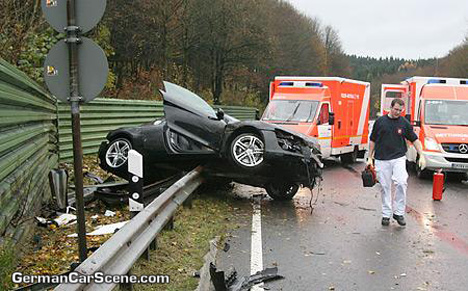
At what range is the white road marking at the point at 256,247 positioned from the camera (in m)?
5.30

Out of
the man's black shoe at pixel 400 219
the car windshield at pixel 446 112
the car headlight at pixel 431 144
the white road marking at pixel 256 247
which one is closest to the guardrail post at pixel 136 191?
the white road marking at pixel 256 247

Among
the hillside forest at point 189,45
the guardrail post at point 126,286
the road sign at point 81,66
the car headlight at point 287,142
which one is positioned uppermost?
the hillside forest at point 189,45

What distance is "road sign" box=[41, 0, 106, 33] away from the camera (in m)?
4.64

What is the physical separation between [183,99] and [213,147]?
1.03 meters

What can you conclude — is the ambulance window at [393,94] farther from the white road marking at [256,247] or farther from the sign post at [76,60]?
the sign post at [76,60]

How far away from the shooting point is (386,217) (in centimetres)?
770

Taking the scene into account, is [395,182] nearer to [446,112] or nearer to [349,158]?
[446,112]

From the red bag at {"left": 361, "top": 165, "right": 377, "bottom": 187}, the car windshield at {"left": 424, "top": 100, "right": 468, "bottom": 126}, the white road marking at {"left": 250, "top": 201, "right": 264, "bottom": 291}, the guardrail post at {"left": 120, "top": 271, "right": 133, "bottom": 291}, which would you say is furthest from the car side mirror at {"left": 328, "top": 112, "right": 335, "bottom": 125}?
the guardrail post at {"left": 120, "top": 271, "right": 133, "bottom": 291}

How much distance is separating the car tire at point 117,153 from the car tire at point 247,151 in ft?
6.53

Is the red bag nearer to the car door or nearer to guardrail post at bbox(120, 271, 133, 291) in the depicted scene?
the car door

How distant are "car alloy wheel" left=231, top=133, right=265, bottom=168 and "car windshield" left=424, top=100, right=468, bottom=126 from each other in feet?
23.8

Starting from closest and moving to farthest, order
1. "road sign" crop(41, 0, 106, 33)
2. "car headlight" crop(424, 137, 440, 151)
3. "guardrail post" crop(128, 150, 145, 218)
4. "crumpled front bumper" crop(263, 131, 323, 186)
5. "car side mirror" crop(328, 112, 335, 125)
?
1. "road sign" crop(41, 0, 106, 33)
2. "guardrail post" crop(128, 150, 145, 218)
3. "crumpled front bumper" crop(263, 131, 323, 186)
4. "car headlight" crop(424, 137, 440, 151)
5. "car side mirror" crop(328, 112, 335, 125)

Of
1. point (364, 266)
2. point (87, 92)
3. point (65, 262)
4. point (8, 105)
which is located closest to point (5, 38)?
point (8, 105)

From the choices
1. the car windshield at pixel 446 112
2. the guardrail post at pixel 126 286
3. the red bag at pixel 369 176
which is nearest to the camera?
the guardrail post at pixel 126 286
